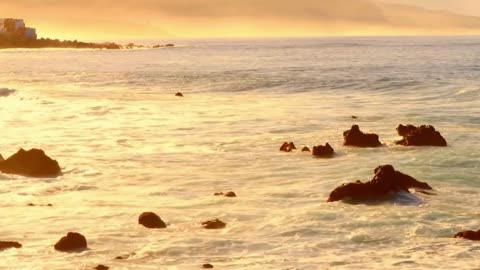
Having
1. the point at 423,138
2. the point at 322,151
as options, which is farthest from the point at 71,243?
the point at 423,138

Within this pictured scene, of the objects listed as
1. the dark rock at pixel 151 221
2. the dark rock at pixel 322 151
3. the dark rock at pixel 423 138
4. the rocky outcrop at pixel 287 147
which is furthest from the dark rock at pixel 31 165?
the dark rock at pixel 423 138

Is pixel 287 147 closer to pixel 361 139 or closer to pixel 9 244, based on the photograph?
pixel 361 139

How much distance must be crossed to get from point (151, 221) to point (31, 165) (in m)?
11.3

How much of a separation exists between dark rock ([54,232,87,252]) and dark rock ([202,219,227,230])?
13.0 ft

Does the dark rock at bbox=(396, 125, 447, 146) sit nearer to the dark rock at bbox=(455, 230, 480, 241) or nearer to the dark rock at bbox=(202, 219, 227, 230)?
the dark rock at bbox=(455, 230, 480, 241)

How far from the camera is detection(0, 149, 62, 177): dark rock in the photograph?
3591 centimetres

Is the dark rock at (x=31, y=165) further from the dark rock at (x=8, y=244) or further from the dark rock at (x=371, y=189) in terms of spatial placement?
the dark rock at (x=371, y=189)

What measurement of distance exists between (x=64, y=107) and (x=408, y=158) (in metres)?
37.1

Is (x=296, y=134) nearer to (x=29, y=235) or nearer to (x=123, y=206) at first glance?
(x=123, y=206)

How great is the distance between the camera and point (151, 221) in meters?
26.4

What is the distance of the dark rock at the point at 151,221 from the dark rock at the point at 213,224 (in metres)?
1.22

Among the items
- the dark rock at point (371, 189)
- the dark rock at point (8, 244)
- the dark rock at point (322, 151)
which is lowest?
the dark rock at point (8, 244)

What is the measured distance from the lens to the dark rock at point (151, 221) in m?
26.3

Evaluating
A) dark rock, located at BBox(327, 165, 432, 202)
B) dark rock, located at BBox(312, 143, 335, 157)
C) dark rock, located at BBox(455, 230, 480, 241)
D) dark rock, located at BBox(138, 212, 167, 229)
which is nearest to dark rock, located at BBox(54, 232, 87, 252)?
dark rock, located at BBox(138, 212, 167, 229)
